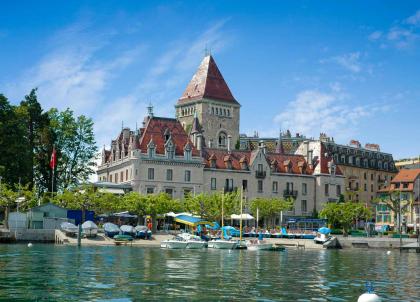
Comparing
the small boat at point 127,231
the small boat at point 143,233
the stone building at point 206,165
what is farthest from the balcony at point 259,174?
the small boat at point 127,231

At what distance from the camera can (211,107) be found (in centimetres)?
13062

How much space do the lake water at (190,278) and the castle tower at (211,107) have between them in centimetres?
7185

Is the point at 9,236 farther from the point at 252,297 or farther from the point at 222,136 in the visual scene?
the point at 222,136

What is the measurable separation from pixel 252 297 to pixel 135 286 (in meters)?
6.45

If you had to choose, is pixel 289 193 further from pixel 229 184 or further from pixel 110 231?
pixel 110 231

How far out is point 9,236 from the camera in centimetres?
7619

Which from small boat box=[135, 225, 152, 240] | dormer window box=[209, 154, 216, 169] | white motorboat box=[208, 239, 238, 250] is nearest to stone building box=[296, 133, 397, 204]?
dormer window box=[209, 154, 216, 169]

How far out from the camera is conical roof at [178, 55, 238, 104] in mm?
132750

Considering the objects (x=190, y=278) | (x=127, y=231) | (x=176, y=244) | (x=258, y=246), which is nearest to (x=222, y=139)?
(x=127, y=231)

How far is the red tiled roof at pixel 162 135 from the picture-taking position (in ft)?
341

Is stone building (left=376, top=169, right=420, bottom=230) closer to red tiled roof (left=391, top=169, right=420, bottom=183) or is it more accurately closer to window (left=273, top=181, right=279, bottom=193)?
red tiled roof (left=391, top=169, right=420, bottom=183)

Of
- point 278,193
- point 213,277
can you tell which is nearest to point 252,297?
point 213,277

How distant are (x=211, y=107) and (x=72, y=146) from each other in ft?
110

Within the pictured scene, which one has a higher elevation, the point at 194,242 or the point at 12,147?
the point at 12,147
